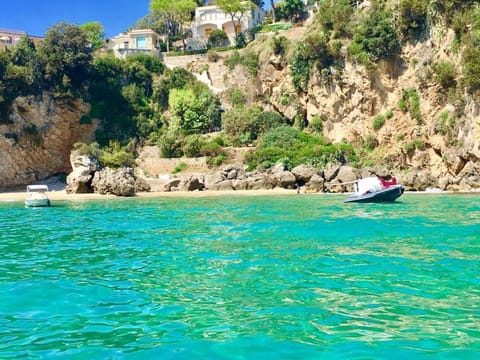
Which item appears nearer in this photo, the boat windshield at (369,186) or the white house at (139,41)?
the boat windshield at (369,186)

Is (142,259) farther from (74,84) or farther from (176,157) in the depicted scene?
(74,84)

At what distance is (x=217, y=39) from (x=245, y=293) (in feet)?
193

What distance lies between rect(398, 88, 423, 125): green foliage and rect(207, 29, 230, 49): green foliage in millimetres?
29446

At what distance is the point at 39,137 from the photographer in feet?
146

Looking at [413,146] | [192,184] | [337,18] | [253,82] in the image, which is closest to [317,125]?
[413,146]

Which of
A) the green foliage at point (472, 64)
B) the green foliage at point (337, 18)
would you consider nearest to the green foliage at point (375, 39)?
the green foliage at point (337, 18)

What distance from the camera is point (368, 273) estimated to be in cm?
899

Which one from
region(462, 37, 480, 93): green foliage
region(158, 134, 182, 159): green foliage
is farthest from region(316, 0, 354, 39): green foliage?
region(158, 134, 182, 159): green foliage

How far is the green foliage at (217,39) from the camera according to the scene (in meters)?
62.8

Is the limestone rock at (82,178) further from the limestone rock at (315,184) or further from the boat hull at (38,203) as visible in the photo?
the limestone rock at (315,184)

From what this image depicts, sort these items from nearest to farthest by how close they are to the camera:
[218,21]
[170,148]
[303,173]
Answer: [303,173] < [170,148] < [218,21]

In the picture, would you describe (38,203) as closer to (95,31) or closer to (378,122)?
(378,122)

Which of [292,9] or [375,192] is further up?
[292,9]

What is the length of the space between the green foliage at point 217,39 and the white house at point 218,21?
0.92m
